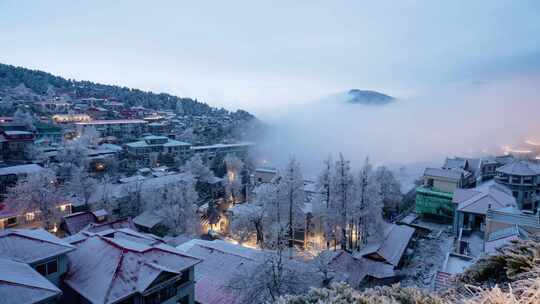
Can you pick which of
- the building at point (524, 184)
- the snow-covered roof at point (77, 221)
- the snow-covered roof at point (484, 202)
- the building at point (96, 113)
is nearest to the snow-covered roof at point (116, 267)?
the snow-covered roof at point (77, 221)

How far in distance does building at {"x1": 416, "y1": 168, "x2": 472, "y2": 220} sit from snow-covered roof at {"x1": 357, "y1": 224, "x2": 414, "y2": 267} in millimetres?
6785

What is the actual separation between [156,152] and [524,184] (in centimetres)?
4777

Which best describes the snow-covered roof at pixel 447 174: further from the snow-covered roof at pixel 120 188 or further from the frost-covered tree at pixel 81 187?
the frost-covered tree at pixel 81 187

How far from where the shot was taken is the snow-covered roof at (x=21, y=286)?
26.8 ft

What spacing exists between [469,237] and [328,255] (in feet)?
37.7

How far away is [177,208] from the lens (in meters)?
25.2

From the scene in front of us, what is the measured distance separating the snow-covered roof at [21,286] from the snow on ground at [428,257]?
18.1m

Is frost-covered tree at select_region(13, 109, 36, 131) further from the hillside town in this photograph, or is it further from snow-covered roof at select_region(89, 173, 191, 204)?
snow-covered roof at select_region(89, 173, 191, 204)

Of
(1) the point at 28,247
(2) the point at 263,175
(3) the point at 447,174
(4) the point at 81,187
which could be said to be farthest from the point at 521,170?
(4) the point at 81,187

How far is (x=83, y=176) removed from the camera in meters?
28.5

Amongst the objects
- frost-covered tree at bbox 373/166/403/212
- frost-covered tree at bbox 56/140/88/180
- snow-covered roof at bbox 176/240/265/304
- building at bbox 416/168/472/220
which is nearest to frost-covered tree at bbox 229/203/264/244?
snow-covered roof at bbox 176/240/265/304

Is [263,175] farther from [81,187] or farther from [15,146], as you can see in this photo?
[15,146]

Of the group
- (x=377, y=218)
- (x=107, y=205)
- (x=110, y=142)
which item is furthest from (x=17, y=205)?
(x=110, y=142)

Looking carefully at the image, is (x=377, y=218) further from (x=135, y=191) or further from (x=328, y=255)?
(x=135, y=191)
